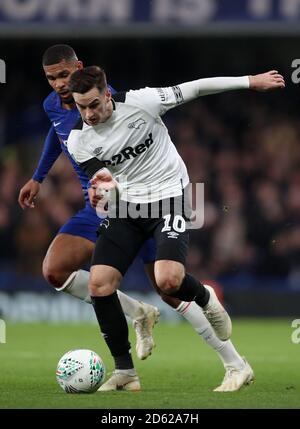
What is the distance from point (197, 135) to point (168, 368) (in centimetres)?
844

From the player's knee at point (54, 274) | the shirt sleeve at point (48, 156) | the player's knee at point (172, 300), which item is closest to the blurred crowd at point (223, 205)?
the shirt sleeve at point (48, 156)

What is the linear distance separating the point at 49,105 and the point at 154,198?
4.47 ft

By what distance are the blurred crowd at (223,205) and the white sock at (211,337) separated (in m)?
7.67

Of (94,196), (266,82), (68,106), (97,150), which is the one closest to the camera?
(94,196)

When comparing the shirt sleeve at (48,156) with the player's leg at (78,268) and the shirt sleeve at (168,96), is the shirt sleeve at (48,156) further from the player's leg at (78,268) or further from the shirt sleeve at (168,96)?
the shirt sleeve at (168,96)

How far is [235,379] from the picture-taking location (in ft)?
24.9

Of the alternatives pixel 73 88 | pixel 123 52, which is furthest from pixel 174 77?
pixel 73 88

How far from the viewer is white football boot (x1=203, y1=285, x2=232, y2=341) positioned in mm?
7613

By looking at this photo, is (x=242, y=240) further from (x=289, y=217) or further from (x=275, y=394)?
(x=275, y=394)

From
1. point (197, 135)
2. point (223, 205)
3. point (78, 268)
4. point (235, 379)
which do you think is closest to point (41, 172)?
point (78, 268)

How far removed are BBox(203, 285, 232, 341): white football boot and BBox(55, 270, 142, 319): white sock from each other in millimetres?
920
